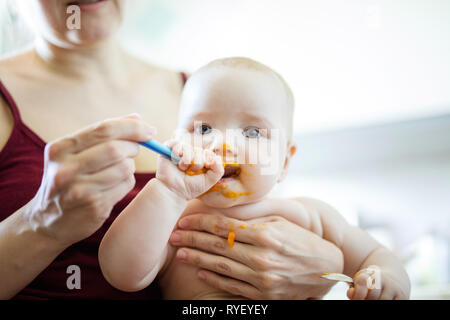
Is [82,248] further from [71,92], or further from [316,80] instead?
[316,80]

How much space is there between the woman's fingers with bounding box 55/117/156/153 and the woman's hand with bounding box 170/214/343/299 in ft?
0.97

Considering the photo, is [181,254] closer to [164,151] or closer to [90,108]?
[164,151]

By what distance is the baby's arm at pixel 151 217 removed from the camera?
0.57 metres

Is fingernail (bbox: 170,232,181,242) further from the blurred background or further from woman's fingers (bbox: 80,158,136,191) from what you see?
the blurred background

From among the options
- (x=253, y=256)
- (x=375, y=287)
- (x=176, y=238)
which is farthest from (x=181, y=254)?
(x=375, y=287)

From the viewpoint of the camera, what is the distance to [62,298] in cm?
66

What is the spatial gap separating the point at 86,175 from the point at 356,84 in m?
1.15

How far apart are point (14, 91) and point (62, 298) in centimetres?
47

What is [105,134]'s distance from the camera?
458 millimetres

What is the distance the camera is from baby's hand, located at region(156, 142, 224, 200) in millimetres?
570

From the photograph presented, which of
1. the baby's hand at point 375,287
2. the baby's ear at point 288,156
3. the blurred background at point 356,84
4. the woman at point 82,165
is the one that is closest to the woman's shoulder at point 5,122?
the woman at point 82,165

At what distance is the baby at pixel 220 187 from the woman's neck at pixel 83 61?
321mm

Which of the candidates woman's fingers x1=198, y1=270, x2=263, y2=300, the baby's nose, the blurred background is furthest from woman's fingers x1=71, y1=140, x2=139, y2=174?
the blurred background

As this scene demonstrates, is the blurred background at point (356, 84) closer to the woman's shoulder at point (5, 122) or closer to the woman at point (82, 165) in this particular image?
the woman at point (82, 165)
